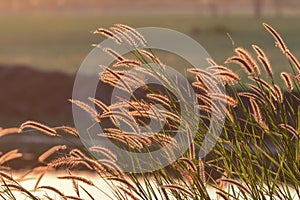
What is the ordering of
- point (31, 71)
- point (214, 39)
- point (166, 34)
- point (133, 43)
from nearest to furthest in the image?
1. point (133, 43)
2. point (31, 71)
3. point (166, 34)
4. point (214, 39)

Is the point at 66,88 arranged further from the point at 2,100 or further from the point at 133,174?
the point at 133,174

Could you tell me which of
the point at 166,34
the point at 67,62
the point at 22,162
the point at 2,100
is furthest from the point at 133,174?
the point at 166,34

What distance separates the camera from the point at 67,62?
3431 cm

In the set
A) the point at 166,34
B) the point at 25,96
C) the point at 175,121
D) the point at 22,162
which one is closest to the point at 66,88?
the point at 25,96

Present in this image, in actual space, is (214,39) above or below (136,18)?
below

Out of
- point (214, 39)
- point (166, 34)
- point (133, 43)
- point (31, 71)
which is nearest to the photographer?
point (133, 43)

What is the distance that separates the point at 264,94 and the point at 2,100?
1593 centimetres

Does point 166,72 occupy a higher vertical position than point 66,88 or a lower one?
lower

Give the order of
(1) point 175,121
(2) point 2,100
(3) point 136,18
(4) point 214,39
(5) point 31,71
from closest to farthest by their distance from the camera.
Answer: (1) point 175,121 < (2) point 2,100 < (5) point 31,71 < (4) point 214,39 < (3) point 136,18

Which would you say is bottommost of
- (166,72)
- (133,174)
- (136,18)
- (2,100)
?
(133,174)

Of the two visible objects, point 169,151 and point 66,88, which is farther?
point 66,88

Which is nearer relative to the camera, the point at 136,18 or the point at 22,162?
the point at 22,162

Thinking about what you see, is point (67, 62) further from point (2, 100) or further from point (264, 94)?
point (264, 94)

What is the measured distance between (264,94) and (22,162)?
7.47 meters
